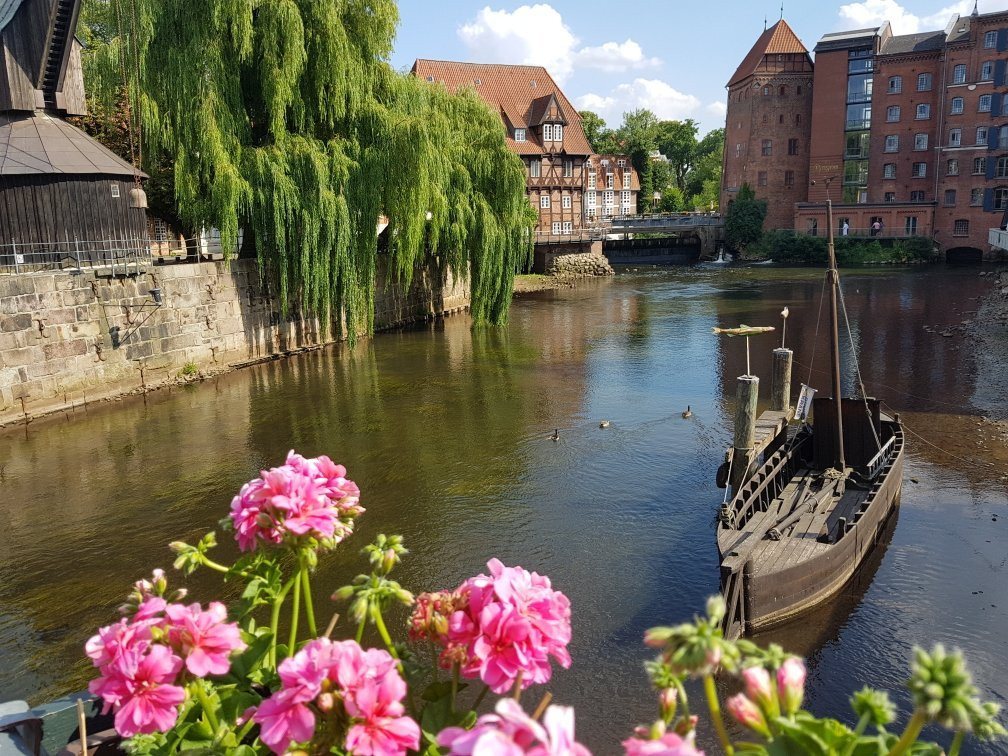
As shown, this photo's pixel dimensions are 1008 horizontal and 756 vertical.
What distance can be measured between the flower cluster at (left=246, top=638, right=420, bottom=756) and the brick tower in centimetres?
6737

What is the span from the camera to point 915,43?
5841 cm

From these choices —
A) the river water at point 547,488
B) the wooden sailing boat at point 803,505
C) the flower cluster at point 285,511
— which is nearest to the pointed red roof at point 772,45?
the river water at point 547,488

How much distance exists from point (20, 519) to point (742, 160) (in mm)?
63378

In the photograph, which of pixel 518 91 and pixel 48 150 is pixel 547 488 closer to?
pixel 48 150

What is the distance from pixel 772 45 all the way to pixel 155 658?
235ft

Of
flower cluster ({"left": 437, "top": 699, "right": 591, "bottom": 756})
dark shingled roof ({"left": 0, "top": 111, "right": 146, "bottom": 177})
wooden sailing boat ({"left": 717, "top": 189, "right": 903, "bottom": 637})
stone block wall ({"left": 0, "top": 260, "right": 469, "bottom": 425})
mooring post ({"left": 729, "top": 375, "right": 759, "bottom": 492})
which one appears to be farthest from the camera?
dark shingled roof ({"left": 0, "top": 111, "right": 146, "bottom": 177})

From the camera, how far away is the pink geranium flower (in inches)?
94.1

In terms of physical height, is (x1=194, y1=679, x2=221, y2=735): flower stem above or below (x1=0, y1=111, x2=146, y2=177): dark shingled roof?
below

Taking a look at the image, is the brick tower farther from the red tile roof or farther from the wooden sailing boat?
the wooden sailing boat

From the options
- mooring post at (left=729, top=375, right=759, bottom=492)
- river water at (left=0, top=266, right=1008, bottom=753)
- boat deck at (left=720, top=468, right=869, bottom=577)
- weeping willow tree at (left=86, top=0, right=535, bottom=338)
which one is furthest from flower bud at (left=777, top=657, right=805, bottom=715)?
weeping willow tree at (left=86, top=0, right=535, bottom=338)

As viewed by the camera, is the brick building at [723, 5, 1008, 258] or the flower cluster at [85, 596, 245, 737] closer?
the flower cluster at [85, 596, 245, 737]

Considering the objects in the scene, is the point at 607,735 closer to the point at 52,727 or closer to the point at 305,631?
the point at 305,631

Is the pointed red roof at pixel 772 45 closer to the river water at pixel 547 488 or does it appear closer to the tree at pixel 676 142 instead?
the tree at pixel 676 142

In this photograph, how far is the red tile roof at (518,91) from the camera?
5622 centimetres
